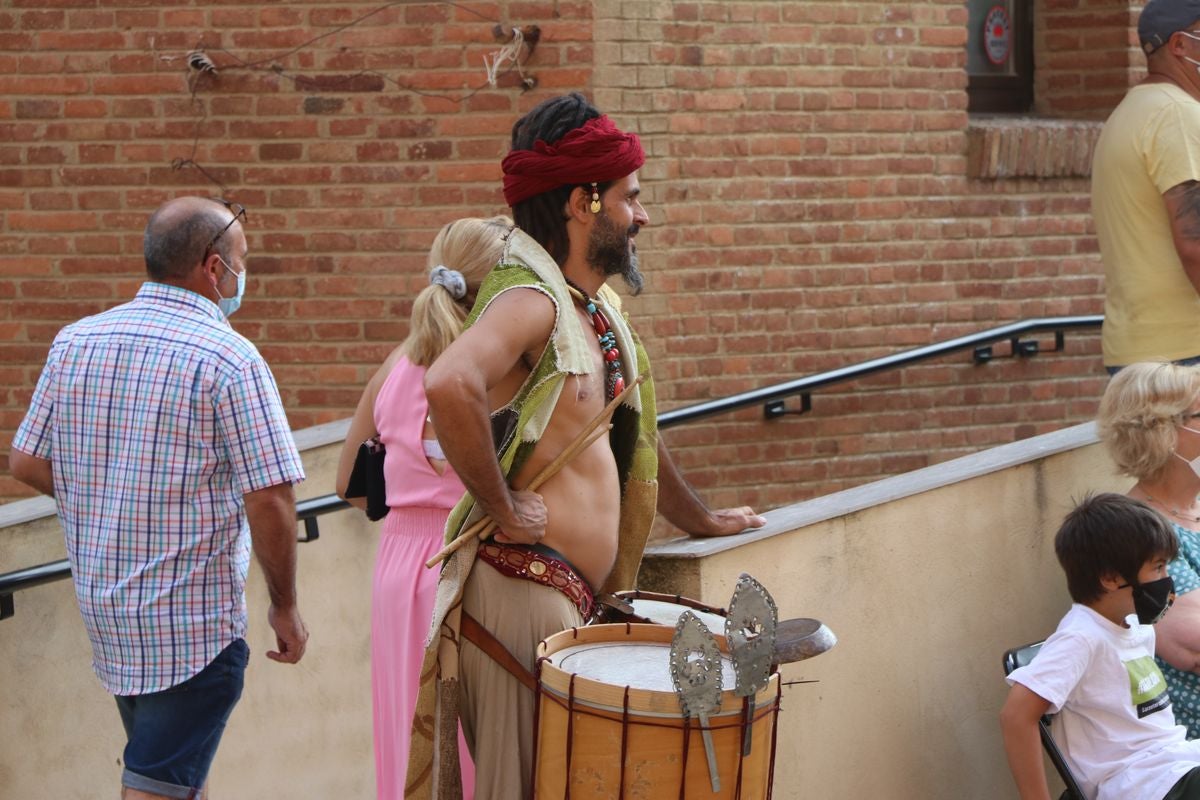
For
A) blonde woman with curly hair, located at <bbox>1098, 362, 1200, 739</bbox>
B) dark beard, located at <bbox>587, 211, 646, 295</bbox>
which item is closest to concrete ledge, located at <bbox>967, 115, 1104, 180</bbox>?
blonde woman with curly hair, located at <bbox>1098, 362, 1200, 739</bbox>

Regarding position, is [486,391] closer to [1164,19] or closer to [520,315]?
[520,315]

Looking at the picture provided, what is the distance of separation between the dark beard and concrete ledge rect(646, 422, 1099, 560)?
32.8 inches

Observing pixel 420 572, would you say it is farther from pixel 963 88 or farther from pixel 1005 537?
pixel 963 88

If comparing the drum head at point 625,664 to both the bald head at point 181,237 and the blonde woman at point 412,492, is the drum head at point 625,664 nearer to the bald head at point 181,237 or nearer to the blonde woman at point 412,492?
the blonde woman at point 412,492

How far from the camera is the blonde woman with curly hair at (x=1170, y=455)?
427 cm

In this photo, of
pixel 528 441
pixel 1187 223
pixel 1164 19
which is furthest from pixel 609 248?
pixel 1164 19

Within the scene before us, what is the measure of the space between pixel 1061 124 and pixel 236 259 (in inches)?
182

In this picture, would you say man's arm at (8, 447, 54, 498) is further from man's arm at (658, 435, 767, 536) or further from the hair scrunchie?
man's arm at (658, 435, 767, 536)

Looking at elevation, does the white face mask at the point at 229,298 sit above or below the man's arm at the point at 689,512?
above

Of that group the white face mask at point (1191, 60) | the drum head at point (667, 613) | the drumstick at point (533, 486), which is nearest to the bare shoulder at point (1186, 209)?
the white face mask at point (1191, 60)

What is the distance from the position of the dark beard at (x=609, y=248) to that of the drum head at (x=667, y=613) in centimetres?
70

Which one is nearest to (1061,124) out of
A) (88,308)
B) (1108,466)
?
(1108,466)

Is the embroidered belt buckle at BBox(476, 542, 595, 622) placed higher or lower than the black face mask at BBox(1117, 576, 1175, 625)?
higher

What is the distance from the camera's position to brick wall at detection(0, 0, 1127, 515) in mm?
6348
